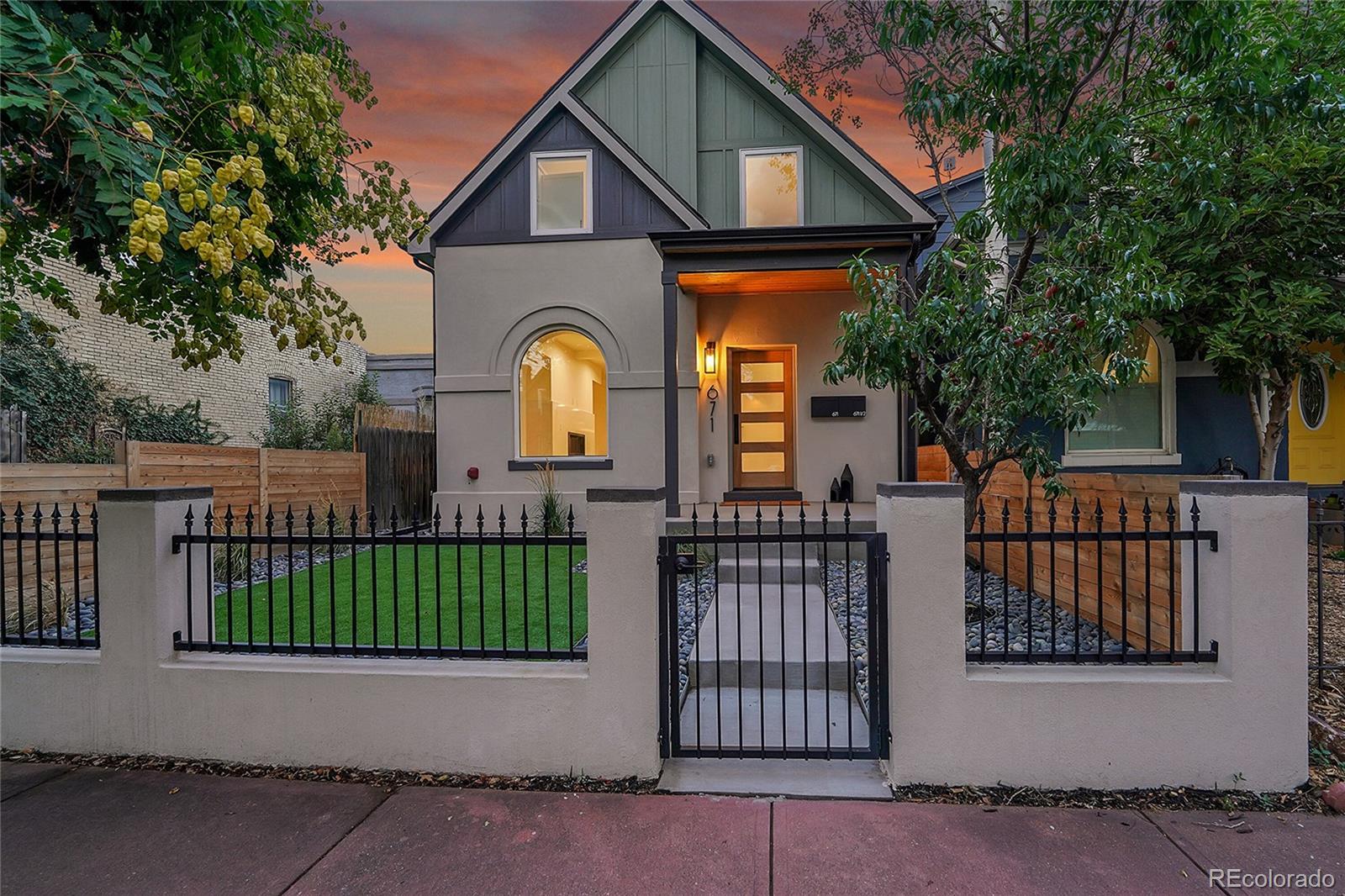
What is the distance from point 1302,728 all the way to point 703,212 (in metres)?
9.09

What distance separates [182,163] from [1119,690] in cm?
491

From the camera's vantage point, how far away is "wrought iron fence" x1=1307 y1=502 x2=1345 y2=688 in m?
3.68

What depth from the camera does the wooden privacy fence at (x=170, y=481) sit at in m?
5.63

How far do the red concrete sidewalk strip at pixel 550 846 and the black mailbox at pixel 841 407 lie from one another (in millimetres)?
7288

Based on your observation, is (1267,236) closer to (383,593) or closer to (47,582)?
(383,593)

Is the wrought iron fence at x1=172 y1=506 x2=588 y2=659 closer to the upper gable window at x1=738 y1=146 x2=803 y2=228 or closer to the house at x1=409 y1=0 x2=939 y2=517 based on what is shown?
the house at x1=409 y1=0 x2=939 y2=517

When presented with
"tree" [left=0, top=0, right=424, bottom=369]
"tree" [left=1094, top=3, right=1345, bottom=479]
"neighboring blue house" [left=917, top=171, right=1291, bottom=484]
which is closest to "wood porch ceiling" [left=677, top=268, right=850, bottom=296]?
"tree" [left=1094, top=3, right=1345, bottom=479]

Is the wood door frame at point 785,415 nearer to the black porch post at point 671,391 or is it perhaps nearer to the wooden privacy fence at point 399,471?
the black porch post at point 671,391

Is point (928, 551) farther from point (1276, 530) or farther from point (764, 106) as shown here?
point (764, 106)

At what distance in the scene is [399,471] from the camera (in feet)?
34.6

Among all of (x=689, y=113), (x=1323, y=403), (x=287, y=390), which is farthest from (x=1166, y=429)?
(x=287, y=390)

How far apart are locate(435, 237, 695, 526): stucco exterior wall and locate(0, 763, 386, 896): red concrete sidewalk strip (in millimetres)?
6204

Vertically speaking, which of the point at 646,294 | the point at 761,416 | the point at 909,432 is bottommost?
the point at 909,432

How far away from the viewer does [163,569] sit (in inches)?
140
